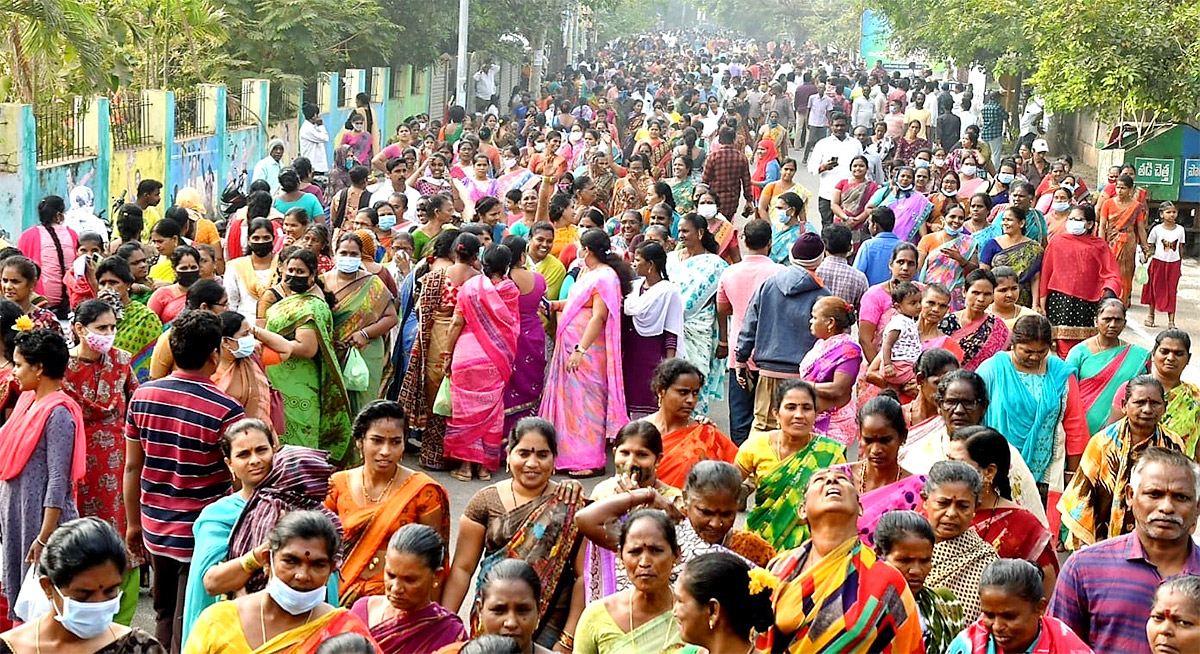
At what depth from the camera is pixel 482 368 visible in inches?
400

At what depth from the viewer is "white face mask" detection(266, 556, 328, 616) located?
4.78 m

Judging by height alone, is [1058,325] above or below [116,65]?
below

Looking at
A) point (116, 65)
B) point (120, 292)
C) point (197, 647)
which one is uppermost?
point (116, 65)

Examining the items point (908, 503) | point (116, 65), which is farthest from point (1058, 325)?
point (116, 65)

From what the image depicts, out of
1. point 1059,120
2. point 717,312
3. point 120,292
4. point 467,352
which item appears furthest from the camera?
point 1059,120

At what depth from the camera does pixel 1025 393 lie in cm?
786

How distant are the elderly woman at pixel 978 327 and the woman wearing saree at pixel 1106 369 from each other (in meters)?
0.43

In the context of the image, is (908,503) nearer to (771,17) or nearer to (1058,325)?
(1058,325)

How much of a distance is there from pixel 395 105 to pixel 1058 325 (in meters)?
Result: 21.6

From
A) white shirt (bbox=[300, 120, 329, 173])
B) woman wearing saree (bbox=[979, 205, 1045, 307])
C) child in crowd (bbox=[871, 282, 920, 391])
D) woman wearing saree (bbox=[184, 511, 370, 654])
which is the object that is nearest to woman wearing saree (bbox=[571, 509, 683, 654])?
woman wearing saree (bbox=[184, 511, 370, 654])

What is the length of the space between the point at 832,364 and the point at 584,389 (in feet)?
7.41

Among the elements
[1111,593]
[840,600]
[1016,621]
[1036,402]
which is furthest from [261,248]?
[1016,621]

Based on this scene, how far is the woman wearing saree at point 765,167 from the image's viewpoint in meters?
18.8

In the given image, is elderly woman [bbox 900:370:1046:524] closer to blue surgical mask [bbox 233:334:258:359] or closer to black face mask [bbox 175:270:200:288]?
blue surgical mask [bbox 233:334:258:359]
